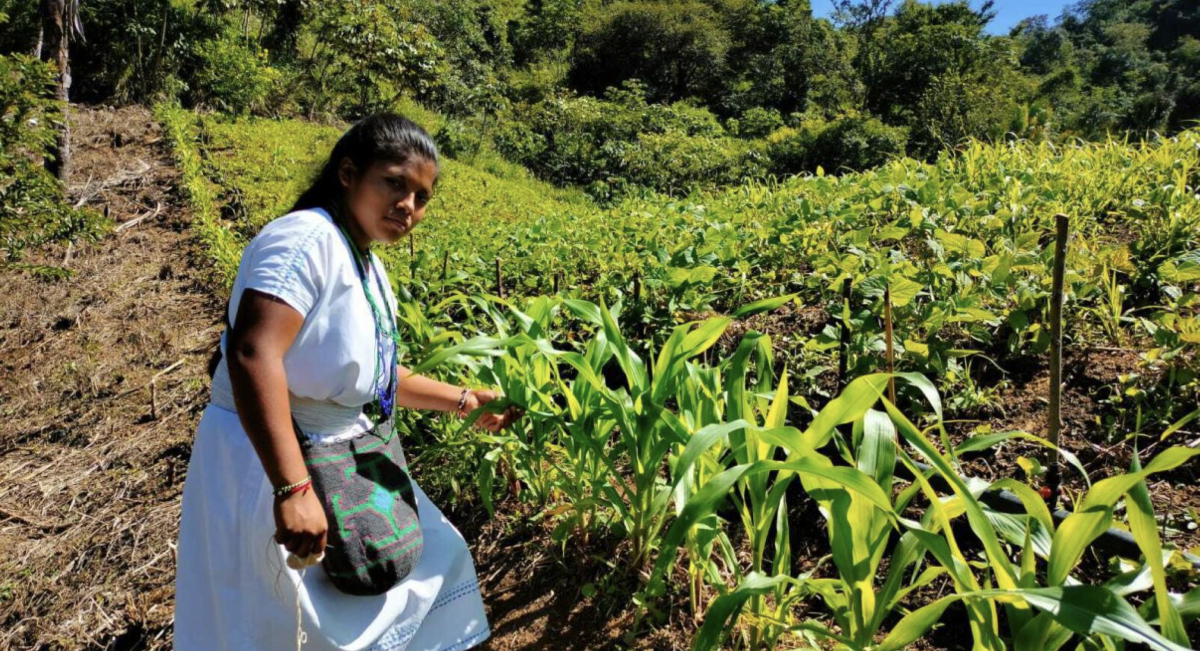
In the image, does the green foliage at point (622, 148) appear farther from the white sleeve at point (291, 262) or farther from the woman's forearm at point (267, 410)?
the woman's forearm at point (267, 410)

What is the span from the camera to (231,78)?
42.2ft

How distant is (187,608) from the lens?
1.31 metres

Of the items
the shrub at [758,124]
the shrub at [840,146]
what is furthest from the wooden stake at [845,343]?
the shrub at [758,124]

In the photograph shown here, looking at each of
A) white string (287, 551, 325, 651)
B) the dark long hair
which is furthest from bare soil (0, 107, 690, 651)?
the dark long hair

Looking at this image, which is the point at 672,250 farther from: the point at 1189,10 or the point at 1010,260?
the point at 1189,10

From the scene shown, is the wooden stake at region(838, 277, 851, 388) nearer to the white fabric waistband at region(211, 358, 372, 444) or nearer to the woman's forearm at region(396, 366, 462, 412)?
the woman's forearm at region(396, 366, 462, 412)

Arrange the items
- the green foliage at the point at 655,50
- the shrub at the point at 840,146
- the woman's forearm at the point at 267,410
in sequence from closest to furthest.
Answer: the woman's forearm at the point at 267,410 → the shrub at the point at 840,146 → the green foliage at the point at 655,50

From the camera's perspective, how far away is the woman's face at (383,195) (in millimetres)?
1268

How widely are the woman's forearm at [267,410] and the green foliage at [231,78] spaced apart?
46.5ft

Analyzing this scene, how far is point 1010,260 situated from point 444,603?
6.34ft

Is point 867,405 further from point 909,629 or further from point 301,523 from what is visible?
point 301,523

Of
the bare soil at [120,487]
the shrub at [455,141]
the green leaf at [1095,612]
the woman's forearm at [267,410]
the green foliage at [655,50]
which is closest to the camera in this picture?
the green leaf at [1095,612]

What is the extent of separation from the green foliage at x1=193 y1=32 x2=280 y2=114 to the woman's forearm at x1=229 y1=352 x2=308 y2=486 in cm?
1418

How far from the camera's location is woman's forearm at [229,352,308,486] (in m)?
1.05
